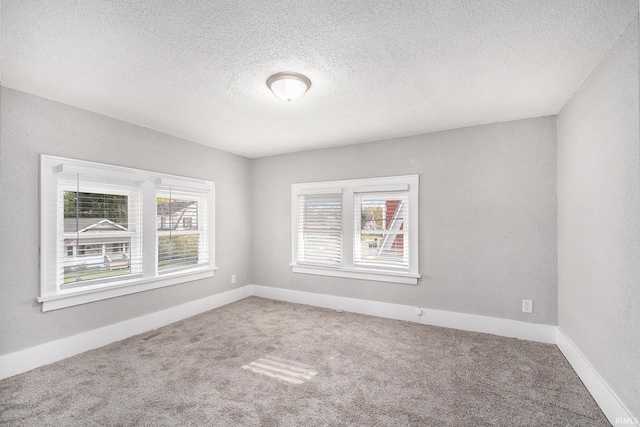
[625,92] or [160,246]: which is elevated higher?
[625,92]

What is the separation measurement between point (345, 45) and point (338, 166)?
8.36 feet

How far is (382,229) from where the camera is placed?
415 centimetres

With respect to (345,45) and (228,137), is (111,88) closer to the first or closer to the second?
(228,137)

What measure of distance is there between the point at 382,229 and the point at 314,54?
265 centimetres

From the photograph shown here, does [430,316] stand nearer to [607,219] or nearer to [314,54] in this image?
[607,219]

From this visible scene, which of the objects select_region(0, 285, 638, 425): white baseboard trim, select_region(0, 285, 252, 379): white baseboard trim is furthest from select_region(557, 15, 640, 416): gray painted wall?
select_region(0, 285, 252, 379): white baseboard trim

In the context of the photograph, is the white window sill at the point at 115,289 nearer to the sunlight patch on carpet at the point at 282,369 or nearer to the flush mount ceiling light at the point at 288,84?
the sunlight patch on carpet at the point at 282,369

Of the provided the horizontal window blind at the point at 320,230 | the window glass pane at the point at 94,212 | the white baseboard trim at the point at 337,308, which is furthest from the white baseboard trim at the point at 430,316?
the window glass pane at the point at 94,212

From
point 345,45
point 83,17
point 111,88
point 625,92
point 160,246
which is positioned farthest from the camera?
point 160,246

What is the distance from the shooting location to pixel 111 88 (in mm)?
2566

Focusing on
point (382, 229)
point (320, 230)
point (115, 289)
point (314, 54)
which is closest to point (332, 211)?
point (320, 230)

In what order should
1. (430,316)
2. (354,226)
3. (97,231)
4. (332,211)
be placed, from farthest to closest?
(332,211)
(354,226)
(430,316)
(97,231)

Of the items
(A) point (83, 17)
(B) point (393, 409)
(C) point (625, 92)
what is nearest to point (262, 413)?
(B) point (393, 409)

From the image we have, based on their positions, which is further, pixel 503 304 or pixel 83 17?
pixel 503 304
